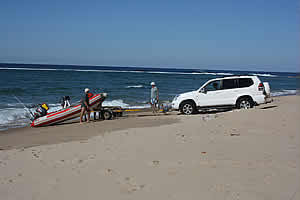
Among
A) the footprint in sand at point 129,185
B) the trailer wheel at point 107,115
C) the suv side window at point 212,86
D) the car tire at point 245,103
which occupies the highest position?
the suv side window at point 212,86

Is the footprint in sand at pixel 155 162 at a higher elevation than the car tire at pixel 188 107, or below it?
below

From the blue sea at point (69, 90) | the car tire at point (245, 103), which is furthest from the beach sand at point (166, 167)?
the blue sea at point (69, 90)

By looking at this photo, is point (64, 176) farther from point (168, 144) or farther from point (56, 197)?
point (168, 144)

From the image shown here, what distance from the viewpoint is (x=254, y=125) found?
8.66 meters

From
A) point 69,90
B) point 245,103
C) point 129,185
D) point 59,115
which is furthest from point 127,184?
point 69,90

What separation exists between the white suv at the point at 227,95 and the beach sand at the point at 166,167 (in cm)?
506

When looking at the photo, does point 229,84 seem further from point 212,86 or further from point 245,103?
point 245,103

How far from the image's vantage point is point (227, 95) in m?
13.4

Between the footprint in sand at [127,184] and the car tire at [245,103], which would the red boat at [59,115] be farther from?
the footprint in sand at [127,184]

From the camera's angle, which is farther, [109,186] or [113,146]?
[113,146]

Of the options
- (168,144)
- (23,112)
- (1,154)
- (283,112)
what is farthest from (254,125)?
(23,112)

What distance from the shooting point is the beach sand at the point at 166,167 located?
166 inches

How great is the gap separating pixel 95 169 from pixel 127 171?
2.15 ft

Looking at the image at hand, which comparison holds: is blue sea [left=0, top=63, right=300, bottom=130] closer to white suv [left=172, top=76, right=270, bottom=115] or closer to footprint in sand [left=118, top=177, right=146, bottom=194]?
white suv [left=172, top=76, right=270, bottom=115]
